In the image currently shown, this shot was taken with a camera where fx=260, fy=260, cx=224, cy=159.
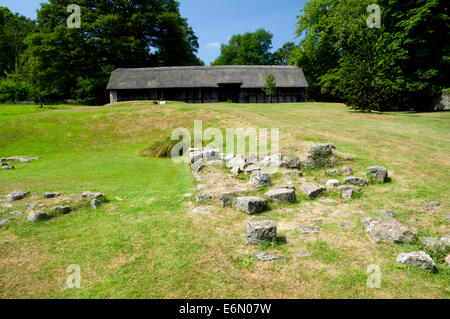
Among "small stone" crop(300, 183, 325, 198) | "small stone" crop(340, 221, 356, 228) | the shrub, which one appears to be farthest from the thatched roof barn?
"small stone" crop(340, 221, 356, 228)

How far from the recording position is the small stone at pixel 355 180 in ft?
28.2

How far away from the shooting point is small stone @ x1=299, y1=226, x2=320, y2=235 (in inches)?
227

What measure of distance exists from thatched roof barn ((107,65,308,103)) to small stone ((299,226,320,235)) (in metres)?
35.1

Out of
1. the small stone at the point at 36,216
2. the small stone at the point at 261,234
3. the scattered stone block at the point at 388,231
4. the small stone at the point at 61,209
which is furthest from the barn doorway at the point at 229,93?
the small stone at the point at 261,234

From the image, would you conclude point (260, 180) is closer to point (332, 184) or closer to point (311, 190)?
point (311, 190)

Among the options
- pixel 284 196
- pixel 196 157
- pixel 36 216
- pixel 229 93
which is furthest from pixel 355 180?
pixel 229 93

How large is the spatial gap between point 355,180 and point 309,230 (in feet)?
12.5

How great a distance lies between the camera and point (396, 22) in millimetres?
30609

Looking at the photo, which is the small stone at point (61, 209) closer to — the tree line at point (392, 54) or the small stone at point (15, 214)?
the small stone at point (15, 214)

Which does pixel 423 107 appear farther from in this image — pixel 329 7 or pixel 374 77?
pixel 329 7

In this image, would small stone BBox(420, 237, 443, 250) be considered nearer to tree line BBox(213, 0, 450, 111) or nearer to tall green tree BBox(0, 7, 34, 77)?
tree line BBox(213, 0, 450, 111)

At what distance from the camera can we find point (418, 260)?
4.46 metres

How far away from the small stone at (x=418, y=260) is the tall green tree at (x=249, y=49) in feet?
224
